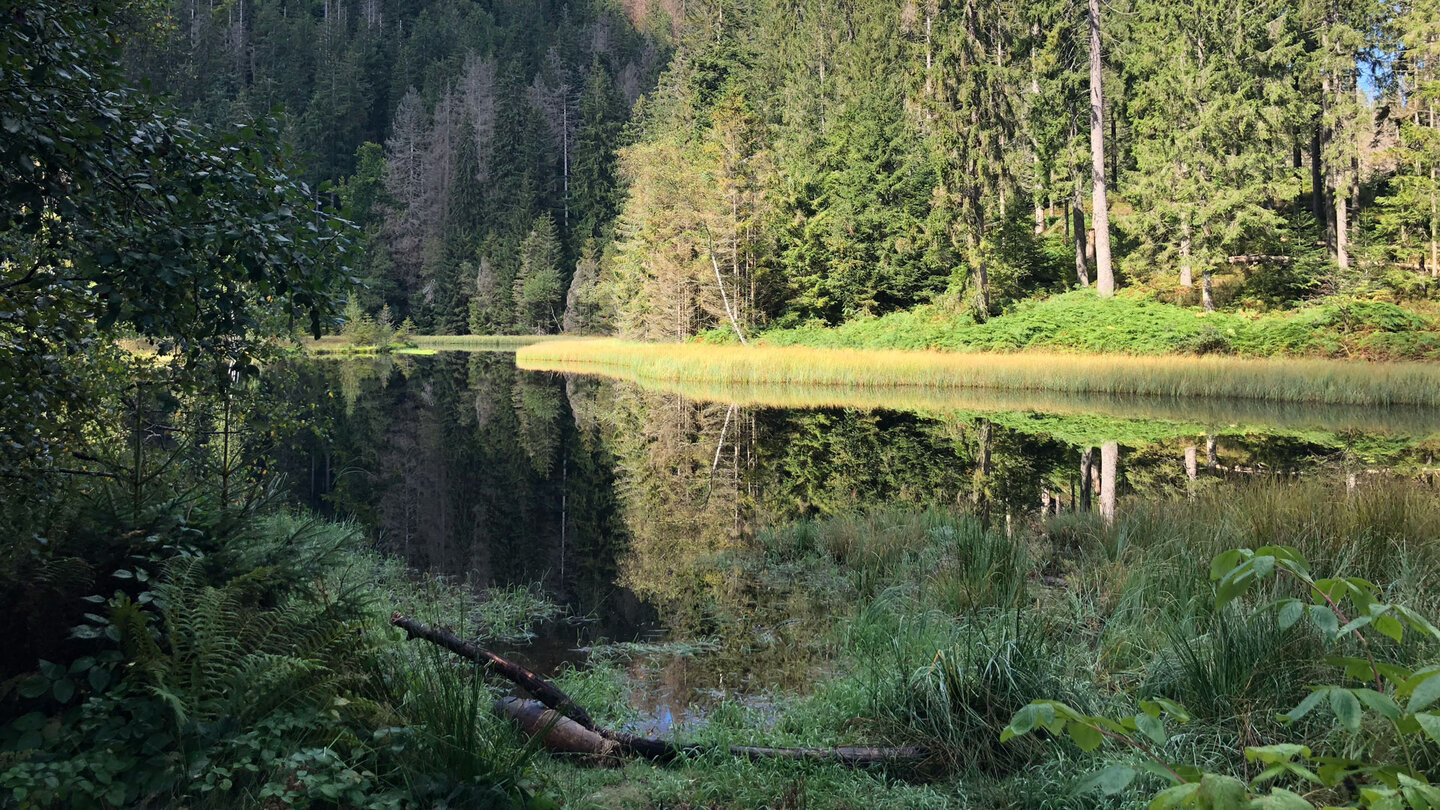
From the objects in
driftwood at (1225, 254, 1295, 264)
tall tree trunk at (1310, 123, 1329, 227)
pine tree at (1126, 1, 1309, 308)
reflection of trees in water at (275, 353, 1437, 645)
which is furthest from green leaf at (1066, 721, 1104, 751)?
tall tree trunk at (1310, 123, 1329, 227)

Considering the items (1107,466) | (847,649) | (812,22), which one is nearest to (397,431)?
(1107,466)

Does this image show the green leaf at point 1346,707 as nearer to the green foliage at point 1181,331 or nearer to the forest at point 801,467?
the forest at point 801,467

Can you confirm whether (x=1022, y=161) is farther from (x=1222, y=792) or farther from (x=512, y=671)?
(x=1222, y=792)

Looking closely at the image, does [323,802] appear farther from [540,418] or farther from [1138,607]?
[540,418]

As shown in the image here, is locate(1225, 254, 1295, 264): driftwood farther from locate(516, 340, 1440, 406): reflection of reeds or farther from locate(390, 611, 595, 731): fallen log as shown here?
locate(390, 611, 595, 731): fallen log

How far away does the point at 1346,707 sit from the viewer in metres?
1.14

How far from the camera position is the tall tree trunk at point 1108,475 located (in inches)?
334

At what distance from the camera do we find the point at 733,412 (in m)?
19.1

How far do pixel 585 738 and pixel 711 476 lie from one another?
29.8 feet

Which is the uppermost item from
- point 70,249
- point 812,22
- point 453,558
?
point 812,22

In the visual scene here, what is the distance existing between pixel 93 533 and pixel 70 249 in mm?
1044

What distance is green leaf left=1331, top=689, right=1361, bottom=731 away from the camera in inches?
43.9

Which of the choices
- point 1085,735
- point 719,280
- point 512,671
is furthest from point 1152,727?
point 719,280

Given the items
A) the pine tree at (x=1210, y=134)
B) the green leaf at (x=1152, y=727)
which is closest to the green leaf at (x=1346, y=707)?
the green leaf at (x=1152, y=727)
